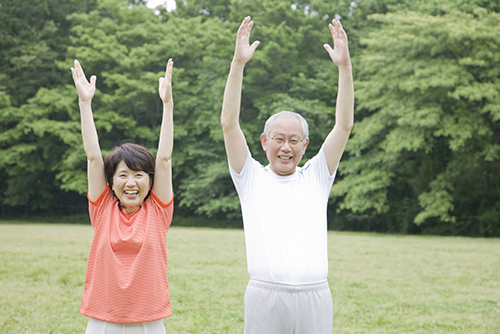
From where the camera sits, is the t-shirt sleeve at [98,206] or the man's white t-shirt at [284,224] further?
the t-shirt sleeve at [98,206]

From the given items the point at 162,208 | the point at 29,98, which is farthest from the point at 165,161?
the point at 29,98

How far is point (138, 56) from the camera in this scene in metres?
25.9

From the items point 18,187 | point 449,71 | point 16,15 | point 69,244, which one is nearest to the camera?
point 69,244

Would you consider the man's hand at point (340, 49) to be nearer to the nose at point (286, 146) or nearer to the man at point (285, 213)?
the man at point (285, 213)

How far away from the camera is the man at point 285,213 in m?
2.39

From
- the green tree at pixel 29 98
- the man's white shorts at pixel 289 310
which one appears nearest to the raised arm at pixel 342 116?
the man's white shorts at pixel 289 310

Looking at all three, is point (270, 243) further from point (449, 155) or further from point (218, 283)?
point (449, 155)

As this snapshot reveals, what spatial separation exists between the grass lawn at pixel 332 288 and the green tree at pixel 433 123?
6.36 m

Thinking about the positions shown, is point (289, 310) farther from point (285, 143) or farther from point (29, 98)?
point (29, 98)

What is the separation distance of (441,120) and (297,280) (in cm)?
1726

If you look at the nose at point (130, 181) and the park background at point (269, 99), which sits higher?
the park background at point (269, 99)

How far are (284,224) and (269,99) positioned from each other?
2239 cm

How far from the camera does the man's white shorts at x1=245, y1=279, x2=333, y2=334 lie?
A: 2.37 metres

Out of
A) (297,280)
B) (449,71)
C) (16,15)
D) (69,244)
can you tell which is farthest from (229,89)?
(16,15)
